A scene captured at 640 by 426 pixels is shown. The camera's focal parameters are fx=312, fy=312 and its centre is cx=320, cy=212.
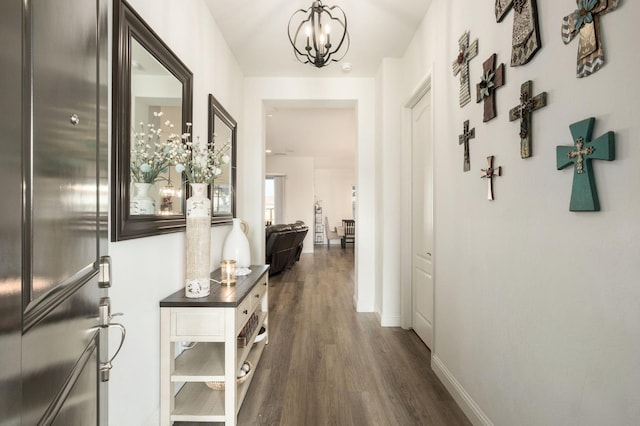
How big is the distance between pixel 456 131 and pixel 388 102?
5.05 feet

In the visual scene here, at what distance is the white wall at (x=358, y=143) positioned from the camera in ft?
12.7

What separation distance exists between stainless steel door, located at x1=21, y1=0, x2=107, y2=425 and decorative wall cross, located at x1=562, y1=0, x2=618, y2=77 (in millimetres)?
1425

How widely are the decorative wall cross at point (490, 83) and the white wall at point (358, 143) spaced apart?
2.18 m

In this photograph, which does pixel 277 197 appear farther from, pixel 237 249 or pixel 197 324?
pixel 197 324

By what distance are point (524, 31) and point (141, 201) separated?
1926mm

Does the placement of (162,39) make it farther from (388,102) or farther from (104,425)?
(388,102)

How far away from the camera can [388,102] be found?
346 cm

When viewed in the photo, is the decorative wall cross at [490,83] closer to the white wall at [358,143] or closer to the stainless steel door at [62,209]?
the stainless steel door at [62,209]

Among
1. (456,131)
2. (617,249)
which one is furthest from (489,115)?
(617,249)

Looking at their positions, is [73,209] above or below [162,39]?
below

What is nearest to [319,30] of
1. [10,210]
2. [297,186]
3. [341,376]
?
[10,210]

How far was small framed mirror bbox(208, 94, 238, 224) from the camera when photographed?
102 inches

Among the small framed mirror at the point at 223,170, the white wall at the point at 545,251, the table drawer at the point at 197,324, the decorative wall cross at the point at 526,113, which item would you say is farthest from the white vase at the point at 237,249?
the decorative wall cross at the point at 526,113

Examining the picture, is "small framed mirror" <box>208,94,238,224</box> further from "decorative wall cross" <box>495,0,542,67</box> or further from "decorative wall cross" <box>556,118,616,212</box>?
"decorative wall cross" <box>556,118,616,212</box>
